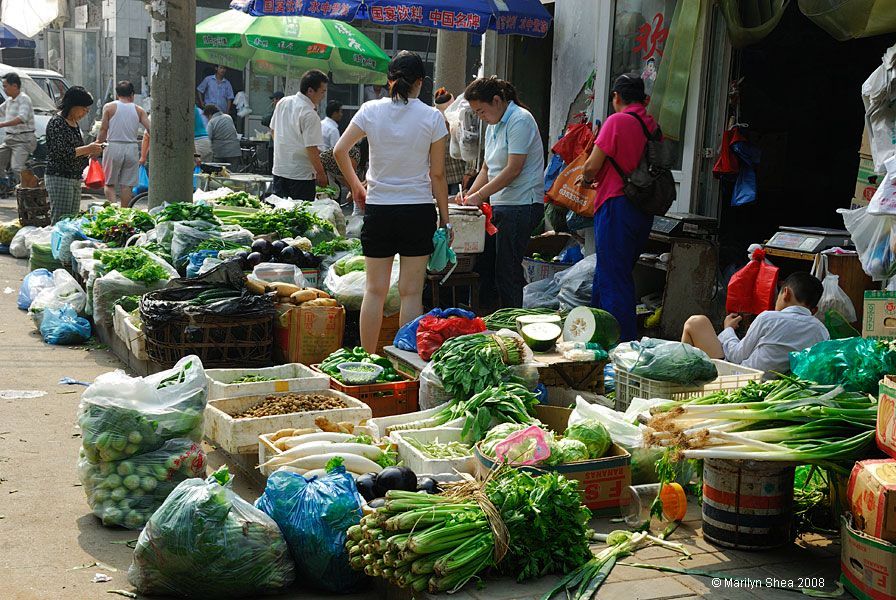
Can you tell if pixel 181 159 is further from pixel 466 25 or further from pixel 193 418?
pixel 193 418

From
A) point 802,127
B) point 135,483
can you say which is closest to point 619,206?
point 135,483

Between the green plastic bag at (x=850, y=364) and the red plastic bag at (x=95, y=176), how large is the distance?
1148 centimetres

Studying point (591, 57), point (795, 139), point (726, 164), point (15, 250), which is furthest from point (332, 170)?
point (726, 164)

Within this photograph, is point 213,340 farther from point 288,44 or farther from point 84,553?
point 288,44

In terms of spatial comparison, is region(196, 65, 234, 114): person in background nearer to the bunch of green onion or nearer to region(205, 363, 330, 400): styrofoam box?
region(205, 363, 330, 400): styrofoam box

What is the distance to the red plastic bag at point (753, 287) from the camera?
7.23 metres

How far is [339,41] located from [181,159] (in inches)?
269

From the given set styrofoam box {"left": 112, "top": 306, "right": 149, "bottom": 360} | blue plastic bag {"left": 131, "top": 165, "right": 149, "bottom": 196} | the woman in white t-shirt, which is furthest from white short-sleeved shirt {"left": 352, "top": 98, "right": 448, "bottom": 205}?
blue plastic bag {"left": 131, "top": 165, "right": 149, "bottom": 196}

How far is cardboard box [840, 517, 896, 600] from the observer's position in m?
3.61

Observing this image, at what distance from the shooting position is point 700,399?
15.5 ft

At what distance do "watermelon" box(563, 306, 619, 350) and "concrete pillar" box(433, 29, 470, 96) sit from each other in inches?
283

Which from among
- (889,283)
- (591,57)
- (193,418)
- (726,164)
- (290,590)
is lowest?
(290,590)

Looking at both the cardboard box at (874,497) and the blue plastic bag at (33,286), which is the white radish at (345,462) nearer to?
the cardboard box at (874,497)

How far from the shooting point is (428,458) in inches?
189
